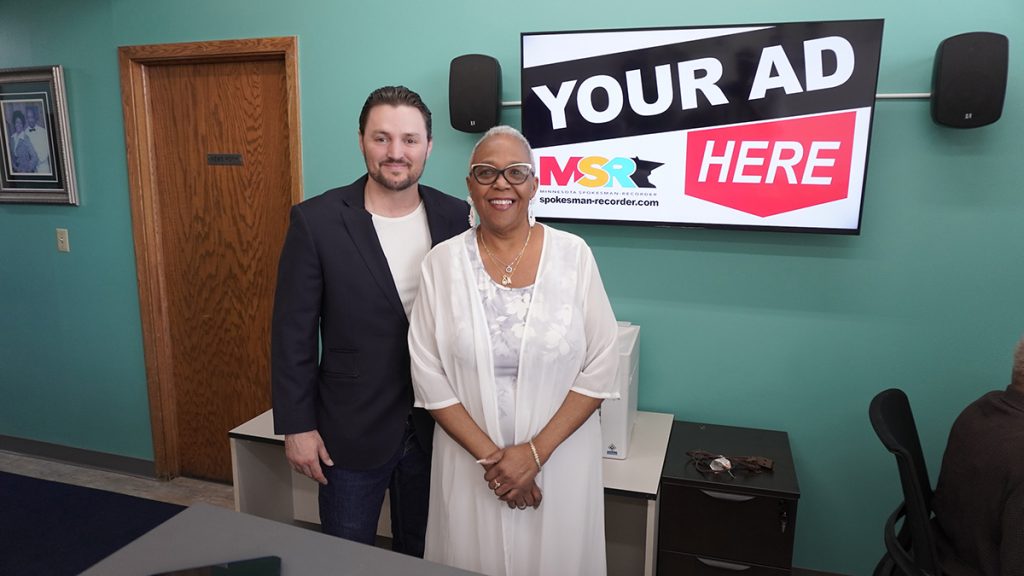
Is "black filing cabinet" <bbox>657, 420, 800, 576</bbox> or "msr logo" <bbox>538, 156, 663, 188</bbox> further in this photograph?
"msr logo" <bbox>538, 156, 663, 188</bbox>

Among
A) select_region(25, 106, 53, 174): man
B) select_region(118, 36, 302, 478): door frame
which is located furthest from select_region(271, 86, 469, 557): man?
select_region(25, 106, 53, 174): man

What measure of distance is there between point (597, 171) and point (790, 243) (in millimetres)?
735

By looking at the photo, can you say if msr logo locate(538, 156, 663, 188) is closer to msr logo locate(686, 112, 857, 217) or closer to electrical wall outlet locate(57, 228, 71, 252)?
msr logo locate(686, 112, 857, 217)

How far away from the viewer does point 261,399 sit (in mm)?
3348

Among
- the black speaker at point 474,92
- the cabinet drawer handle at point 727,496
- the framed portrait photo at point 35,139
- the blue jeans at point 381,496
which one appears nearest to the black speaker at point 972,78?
the cabinet drawer handle at point 727,496

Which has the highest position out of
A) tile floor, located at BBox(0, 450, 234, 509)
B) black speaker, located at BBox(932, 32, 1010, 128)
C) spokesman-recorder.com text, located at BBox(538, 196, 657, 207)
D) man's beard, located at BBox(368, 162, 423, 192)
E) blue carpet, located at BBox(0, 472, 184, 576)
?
black speaker, located at BBox(932, 32, 1010, 128)

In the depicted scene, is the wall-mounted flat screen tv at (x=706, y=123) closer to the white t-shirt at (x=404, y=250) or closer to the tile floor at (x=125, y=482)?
the white t-shirt at (x=404, y=250)

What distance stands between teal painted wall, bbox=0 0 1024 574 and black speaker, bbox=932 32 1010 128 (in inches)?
4.6

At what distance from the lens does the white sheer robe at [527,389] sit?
1.52m

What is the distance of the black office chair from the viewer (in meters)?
1.64

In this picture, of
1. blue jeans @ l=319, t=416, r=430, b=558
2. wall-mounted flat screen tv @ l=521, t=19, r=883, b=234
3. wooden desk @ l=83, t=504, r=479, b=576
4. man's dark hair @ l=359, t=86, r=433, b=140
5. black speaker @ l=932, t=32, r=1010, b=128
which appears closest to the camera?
wooden desk @ l=83, t=504, r=479, b=576

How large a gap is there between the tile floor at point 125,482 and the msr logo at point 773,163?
8.59 ft

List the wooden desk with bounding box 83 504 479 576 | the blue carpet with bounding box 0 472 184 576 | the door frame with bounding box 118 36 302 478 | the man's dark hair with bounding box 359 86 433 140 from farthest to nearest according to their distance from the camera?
the door frame with bounding box 118 36 302 478
the blue carpet with bounding box 0 472 184 576
the man's dark hair with bounding box 359 86 433 140
the wooden desk with bounding box 83 504 479 576

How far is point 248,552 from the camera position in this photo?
1.21 metres
